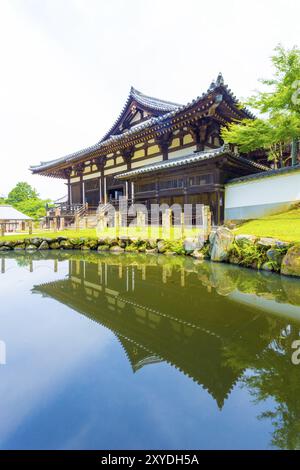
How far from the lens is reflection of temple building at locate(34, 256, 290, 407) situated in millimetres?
2342

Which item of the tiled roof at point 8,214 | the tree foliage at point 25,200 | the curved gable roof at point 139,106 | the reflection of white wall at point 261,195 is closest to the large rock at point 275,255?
the reflection of white wall at point 261,195

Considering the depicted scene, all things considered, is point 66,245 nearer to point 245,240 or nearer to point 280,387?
point 245,240

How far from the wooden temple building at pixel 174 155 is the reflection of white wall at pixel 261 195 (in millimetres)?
576

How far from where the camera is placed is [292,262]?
589 centimetres

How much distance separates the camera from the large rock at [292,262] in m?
5.79

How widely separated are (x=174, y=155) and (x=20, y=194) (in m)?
50.0

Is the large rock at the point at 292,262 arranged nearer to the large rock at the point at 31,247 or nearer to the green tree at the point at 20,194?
the large rock at the point at 31,247

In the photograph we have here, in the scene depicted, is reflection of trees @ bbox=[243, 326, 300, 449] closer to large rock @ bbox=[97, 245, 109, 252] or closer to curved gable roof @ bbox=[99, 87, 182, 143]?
large rock @ bbox=[97, 245, 109, 252]

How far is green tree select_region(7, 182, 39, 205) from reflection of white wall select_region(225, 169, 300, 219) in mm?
50497

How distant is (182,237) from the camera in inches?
395
